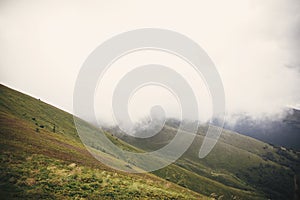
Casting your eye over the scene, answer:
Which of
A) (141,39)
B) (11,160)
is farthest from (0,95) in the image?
(11,160)

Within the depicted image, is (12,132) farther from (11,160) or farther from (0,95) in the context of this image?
(0,95)

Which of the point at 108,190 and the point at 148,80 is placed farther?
the point at 148,80

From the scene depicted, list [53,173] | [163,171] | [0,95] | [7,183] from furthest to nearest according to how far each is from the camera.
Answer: [163,171], [0,95], [53,173], [7,183]

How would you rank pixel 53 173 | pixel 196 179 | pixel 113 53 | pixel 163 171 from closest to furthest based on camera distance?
pixel 53 173 < pixel 113 53 < pixel 163 171 < pixel 196 179

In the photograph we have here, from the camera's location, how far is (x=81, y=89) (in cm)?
4431

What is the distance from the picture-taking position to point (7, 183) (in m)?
21.1

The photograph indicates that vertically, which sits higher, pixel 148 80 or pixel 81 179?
pixel 148 80

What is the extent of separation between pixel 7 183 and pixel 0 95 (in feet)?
233

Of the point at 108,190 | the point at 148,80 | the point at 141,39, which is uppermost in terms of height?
the point at 141,39

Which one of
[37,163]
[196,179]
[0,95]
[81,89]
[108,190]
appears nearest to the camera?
[108,190]

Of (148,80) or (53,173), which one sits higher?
(148,80)

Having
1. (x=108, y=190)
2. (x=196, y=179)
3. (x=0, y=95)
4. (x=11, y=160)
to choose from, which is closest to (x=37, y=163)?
(x=11, y=160)

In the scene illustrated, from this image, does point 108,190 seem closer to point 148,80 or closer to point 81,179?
point 81,179

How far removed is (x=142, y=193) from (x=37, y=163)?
13.1 metres
